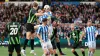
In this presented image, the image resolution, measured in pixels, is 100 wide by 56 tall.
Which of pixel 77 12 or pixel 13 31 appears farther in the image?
pixel 77 12

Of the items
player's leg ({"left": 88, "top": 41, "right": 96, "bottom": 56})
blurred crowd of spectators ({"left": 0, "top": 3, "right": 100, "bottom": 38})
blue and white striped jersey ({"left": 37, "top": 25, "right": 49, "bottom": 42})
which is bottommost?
blurred crowd of spectators ({"left": 0, "top": 3, "right": 100, "bottom": 38})

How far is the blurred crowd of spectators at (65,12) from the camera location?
34312 mm

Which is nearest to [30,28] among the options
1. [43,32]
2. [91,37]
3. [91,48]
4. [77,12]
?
[91,37]

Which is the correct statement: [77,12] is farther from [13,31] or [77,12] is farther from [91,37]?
[13,31]

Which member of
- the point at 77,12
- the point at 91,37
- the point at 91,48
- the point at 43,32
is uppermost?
the point at 43,32

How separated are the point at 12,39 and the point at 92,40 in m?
4.46

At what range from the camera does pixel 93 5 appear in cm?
3819

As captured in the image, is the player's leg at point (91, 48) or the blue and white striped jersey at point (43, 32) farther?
the player's leg at point (91, 48)

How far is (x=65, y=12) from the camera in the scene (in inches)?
1423

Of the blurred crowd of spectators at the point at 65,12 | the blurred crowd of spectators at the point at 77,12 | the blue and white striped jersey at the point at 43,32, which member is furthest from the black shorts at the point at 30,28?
the blurred crowd of spectators at the point at 77,12

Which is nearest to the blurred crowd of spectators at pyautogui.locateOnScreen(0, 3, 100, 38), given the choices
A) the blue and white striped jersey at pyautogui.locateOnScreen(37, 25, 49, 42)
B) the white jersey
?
the white jersey

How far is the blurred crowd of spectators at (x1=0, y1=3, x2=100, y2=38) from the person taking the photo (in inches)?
1351

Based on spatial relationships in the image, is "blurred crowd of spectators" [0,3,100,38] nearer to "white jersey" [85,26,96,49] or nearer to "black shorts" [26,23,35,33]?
"black shorts" [26,23,35,33]

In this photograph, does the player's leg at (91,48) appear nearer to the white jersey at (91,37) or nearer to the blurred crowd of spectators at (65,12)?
the white jersey at (91,37)
